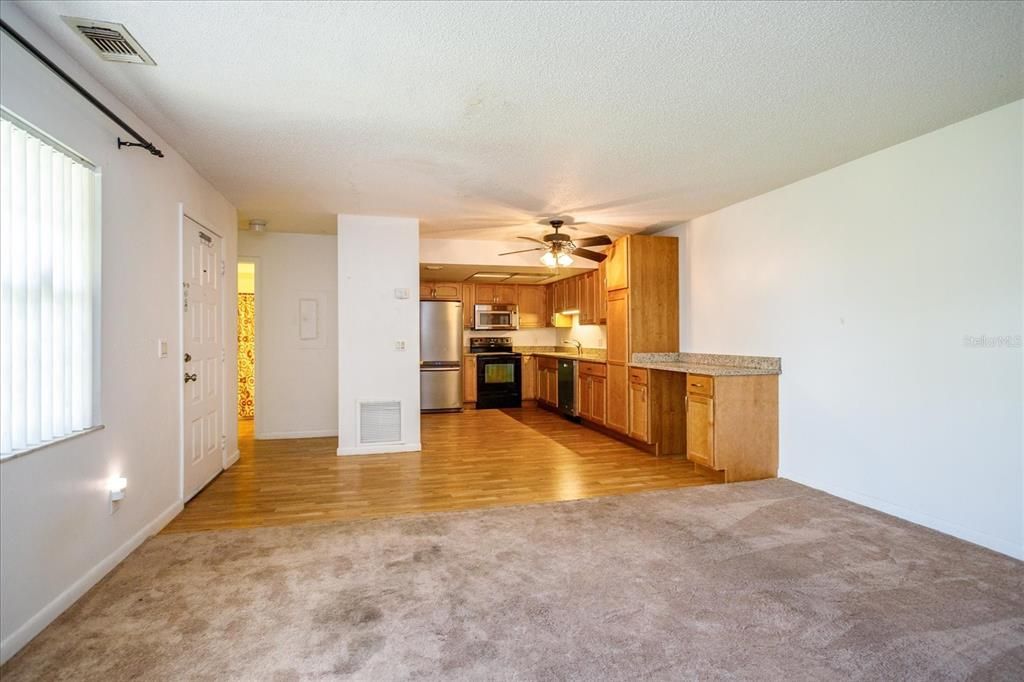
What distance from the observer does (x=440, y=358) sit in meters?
7.59

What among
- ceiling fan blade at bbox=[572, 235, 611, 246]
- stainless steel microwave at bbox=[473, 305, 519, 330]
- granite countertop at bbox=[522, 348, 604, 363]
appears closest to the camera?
ceiling fan blade at bbox=[572, 235, 611, 246]

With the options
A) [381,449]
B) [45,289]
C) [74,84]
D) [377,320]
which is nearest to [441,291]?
[377,320]

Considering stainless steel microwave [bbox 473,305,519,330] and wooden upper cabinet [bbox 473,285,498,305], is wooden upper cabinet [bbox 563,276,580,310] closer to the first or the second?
stainless steel microwave [bbox 473,305,519,330]

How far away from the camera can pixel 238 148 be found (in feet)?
10.4

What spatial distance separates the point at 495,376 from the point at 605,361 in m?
2.64

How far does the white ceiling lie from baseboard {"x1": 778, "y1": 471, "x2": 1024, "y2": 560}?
241cm

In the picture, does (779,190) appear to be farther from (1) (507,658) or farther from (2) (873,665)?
(1) (507,658)

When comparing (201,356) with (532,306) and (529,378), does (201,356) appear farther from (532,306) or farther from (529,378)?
(532,306)

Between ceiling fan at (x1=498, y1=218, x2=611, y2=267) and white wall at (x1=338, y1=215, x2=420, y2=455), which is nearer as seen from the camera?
white wall at (x1=338, y1=215, x2=420, y2=455)

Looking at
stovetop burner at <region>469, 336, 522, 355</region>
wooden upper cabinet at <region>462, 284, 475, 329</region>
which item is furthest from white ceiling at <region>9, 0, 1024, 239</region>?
stovetop burner at <region>469, 336, 522, 355</region>

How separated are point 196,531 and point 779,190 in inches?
199

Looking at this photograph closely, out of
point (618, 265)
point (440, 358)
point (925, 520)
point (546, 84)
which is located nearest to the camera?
point (546, 84)

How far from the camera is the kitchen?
4090 mm

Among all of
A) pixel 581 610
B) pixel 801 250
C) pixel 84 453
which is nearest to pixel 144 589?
pixel 84 453
